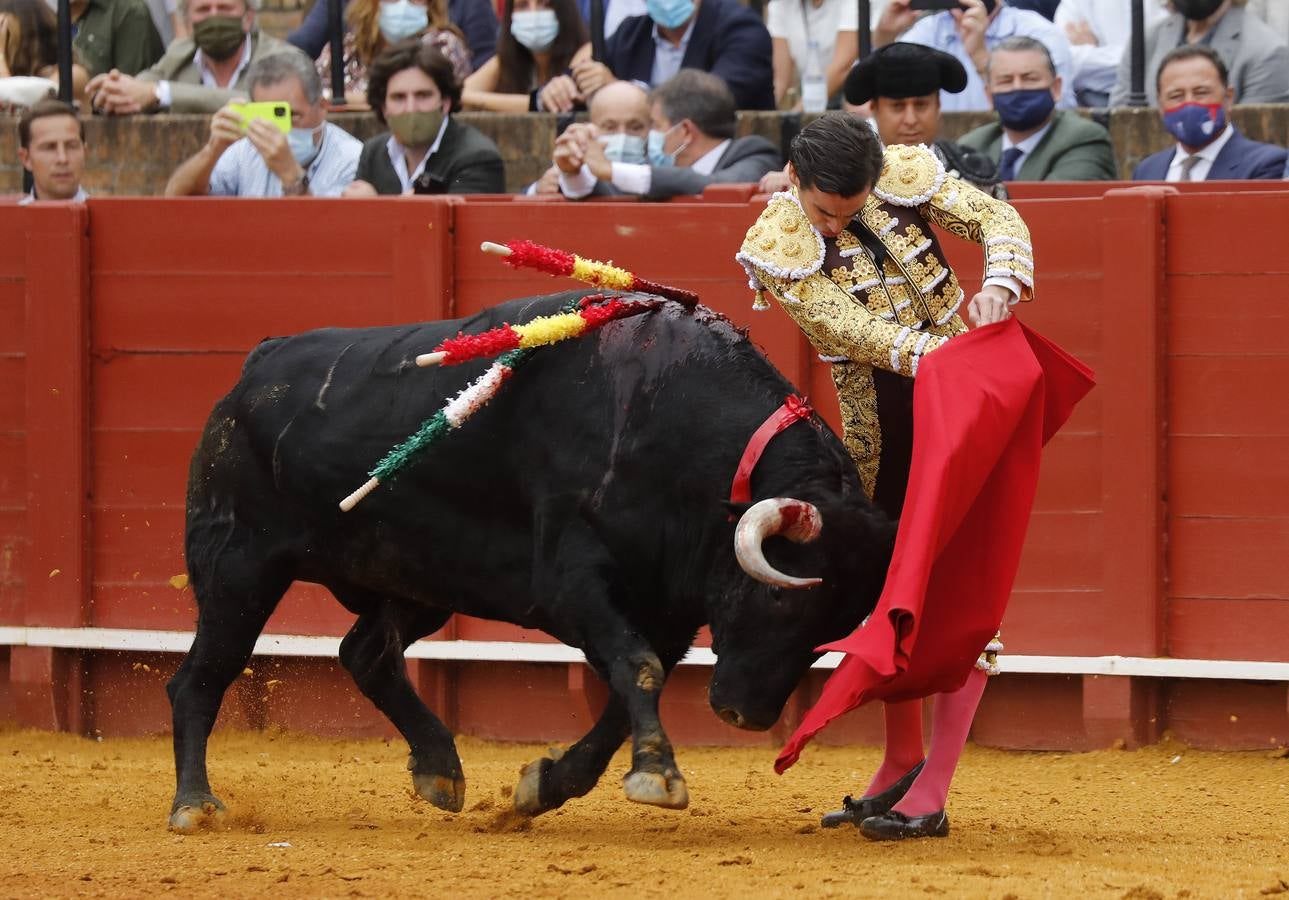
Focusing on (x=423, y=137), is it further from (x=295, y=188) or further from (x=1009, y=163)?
(x=1009, y=163)

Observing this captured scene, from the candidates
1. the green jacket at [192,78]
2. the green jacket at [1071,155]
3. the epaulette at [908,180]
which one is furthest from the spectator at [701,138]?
the epaulette at [908,180]

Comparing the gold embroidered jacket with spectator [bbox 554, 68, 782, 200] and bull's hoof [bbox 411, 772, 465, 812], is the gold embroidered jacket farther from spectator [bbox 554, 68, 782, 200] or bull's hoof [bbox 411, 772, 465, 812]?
spectator [bbox 554, 68, 782, 200]

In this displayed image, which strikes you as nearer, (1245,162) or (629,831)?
(629,831)

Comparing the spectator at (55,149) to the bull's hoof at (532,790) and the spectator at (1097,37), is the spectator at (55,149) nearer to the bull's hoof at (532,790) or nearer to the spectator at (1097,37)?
the bull's hoof at (532,790)

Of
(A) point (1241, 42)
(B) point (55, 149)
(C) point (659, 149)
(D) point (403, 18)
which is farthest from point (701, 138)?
(B) point (55, 149)

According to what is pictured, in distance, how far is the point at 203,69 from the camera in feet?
29.8

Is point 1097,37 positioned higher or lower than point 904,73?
higher

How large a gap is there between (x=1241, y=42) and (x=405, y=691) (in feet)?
13.6

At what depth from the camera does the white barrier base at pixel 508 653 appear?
6332 millimetres

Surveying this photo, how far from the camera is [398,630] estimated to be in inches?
218

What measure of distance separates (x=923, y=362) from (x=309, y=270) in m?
2.94

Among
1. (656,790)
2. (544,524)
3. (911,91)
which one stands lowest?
(656,790)

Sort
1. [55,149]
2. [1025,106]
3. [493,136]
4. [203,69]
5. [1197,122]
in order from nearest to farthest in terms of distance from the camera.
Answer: [1197,122]
[1025,106]
[55,149]
[493,136]
[203,69]

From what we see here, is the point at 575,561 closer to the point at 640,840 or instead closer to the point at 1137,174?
the point at 640,840
